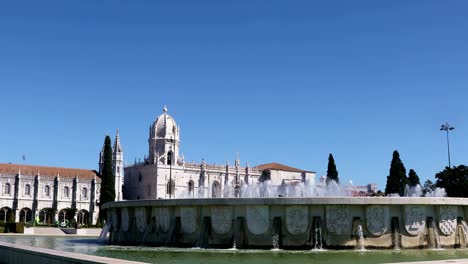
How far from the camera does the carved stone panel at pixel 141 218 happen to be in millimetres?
19378

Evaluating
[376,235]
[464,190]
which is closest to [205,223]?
[376,235]

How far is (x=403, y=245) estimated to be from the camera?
16.6 meters

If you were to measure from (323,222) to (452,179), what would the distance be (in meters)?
45.2

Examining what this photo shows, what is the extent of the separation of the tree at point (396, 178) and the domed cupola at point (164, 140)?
1380 inches

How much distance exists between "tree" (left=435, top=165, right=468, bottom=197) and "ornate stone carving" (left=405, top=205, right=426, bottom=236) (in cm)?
4041

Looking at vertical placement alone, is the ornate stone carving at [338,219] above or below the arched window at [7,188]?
below

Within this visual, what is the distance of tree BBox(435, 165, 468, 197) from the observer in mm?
54703

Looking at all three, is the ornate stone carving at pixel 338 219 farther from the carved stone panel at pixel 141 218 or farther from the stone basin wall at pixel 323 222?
the carved stone panel at pixel 141 218

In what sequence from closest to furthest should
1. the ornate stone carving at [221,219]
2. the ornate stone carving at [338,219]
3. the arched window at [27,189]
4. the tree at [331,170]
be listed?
1. the ornate stone carving at [338,219]
2. the ornate stone carving at [221,219]
3. the tree at [331,170]
4. the arched window at [27,189]

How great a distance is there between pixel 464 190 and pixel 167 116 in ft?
154

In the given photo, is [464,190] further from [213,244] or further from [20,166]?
[20,166]

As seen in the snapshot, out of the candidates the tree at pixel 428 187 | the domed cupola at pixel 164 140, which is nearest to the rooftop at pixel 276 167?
the domed cupola at pixel 164 140

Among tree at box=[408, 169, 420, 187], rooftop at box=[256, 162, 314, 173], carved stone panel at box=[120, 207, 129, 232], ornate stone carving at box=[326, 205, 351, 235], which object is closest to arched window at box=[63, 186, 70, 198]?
rooftop at box=[256, 162, 314, 173]

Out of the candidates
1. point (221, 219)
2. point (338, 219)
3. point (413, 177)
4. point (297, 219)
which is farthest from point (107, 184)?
point (338, 219)
